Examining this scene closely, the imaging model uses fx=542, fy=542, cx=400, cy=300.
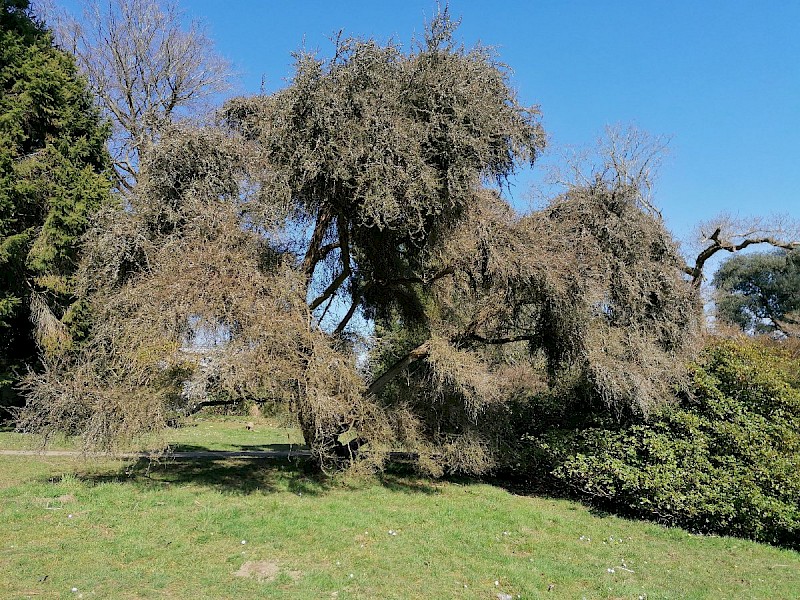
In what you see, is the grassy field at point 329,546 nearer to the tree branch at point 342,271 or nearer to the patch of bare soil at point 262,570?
the patch of bare soil at point 262,570

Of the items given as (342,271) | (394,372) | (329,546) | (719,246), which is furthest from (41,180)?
(719,246)

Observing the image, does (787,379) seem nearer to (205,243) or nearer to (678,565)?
(678,565)

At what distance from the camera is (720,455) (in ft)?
27.6

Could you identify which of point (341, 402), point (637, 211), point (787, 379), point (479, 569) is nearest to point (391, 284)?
point (341, 402)

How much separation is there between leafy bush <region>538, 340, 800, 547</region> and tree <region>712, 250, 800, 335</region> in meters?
25.0

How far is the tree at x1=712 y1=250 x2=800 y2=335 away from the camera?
3100 centimetres

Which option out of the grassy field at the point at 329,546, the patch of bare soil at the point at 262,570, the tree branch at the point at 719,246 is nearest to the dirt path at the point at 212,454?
the grassy field at the point at 329,546

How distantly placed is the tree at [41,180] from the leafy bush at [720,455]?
41.9 ft

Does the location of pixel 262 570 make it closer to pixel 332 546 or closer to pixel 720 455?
pixel 332 546

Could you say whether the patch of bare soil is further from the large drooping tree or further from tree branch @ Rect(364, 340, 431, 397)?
tree branch @ Rect(364, 340, 431, 397)

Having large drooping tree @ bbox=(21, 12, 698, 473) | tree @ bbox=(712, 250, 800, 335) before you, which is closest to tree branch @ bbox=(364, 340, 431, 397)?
large drooping tree @ bbox=(21, 12, 698, 473)

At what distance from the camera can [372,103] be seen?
852cm

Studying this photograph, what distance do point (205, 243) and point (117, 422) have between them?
2938 millimetres

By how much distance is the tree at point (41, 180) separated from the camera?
43.8 ft
